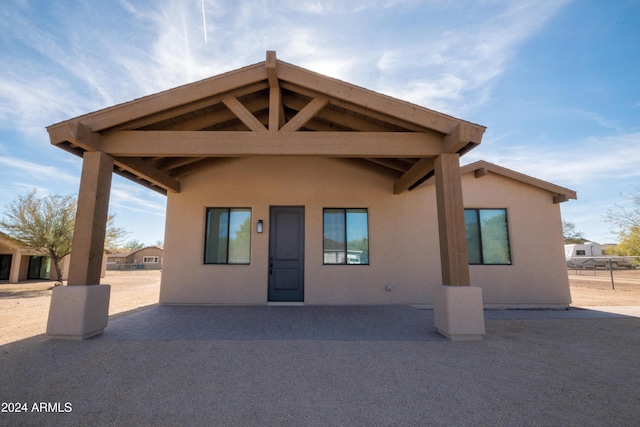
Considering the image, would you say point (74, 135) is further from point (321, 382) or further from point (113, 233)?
point (113, 233)

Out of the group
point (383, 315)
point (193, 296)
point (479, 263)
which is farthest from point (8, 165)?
point (479, 263)

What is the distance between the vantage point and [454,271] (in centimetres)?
414

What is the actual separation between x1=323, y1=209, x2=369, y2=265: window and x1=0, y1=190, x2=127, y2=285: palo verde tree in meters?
13.6

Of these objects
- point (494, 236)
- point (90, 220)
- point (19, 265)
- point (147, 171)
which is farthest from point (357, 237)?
point (19, 265)

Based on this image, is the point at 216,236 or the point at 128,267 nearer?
the point at 216,236

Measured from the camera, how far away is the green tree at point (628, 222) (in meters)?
15.2

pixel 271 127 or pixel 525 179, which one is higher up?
pixel 271 127

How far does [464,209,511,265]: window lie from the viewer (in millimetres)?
7051

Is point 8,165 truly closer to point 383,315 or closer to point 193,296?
point 193,296

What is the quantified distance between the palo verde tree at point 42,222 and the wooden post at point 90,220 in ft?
40.5

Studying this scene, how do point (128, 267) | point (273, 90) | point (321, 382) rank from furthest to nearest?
point (128, 267) → point (273, 90) → point (321, 382)

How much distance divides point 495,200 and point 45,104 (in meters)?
16.2

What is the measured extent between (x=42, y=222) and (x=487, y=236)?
60.4 ft

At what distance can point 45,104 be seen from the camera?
11.1 m
